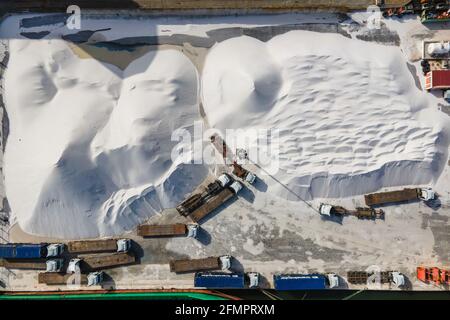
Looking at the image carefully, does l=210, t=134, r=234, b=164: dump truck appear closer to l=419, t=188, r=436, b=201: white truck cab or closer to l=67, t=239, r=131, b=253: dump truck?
l=67, t=239, r=131, b=253: dump truck

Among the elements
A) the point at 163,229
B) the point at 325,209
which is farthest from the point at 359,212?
the point at 163,229

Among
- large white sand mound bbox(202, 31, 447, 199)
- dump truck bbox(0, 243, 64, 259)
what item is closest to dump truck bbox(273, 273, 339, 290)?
large white sand mound bbox(202, 31, 447, 199)

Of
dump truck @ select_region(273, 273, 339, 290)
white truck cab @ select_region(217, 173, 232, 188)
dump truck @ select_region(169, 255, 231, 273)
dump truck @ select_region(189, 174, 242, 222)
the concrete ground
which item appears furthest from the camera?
the concrete ground

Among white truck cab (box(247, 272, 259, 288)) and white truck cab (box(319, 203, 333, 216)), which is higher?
white truck cab (box(319, 203, 333, 216))

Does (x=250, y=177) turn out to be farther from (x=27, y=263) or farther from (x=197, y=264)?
(x=27, y=263)

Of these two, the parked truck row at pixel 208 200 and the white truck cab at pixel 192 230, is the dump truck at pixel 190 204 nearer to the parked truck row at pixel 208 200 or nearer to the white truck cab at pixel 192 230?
the parked truck row at pixel 208 200

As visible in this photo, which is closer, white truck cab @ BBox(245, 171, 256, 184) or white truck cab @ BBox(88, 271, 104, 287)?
white truck cab @ BBox(88, 271, 104, 287)

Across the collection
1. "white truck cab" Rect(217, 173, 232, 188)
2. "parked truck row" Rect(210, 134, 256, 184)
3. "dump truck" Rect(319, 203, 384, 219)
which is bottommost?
"dump truck" Rect(319, 203, 384, 219)
